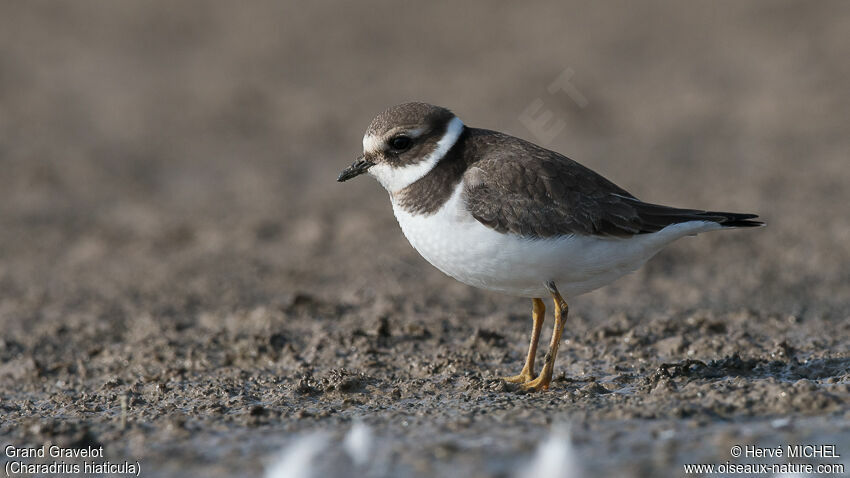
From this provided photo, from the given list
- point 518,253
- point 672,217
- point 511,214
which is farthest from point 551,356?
point 672,217

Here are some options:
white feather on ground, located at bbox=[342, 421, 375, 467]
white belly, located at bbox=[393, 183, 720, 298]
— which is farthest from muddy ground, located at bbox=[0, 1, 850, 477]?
white belly, located at bbox=[393, 183, 720, 298]

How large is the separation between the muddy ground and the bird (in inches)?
29.1

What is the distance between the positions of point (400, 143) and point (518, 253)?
3.57 ft

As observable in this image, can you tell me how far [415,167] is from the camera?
645 cm

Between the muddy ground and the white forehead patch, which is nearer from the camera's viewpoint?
the muddy ground

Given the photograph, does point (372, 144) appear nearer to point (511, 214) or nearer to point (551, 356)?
point (511, 214)

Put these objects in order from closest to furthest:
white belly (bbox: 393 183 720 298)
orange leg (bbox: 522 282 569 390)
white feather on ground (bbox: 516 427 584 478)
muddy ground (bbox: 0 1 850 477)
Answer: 1. white feather on ground (bbox: 516 427 584 478)
2. muddy ground (bbox: 0 1 850 477)
3. white belly (bbox: 393 183 720 298)
4. orange leg (bbox: 522 282 569 390)

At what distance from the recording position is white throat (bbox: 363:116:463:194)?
21.1 feet

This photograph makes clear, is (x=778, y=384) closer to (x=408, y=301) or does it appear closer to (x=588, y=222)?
(x=588, y=222)

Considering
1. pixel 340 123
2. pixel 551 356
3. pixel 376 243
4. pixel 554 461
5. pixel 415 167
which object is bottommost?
pixel 554 461

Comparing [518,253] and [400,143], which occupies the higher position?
[400,143]

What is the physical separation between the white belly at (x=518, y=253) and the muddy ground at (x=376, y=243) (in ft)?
2.26

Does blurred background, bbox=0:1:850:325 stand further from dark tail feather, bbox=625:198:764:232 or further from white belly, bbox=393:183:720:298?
white belly, bbox=393:183:720:298

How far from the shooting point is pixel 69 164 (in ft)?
45.9
